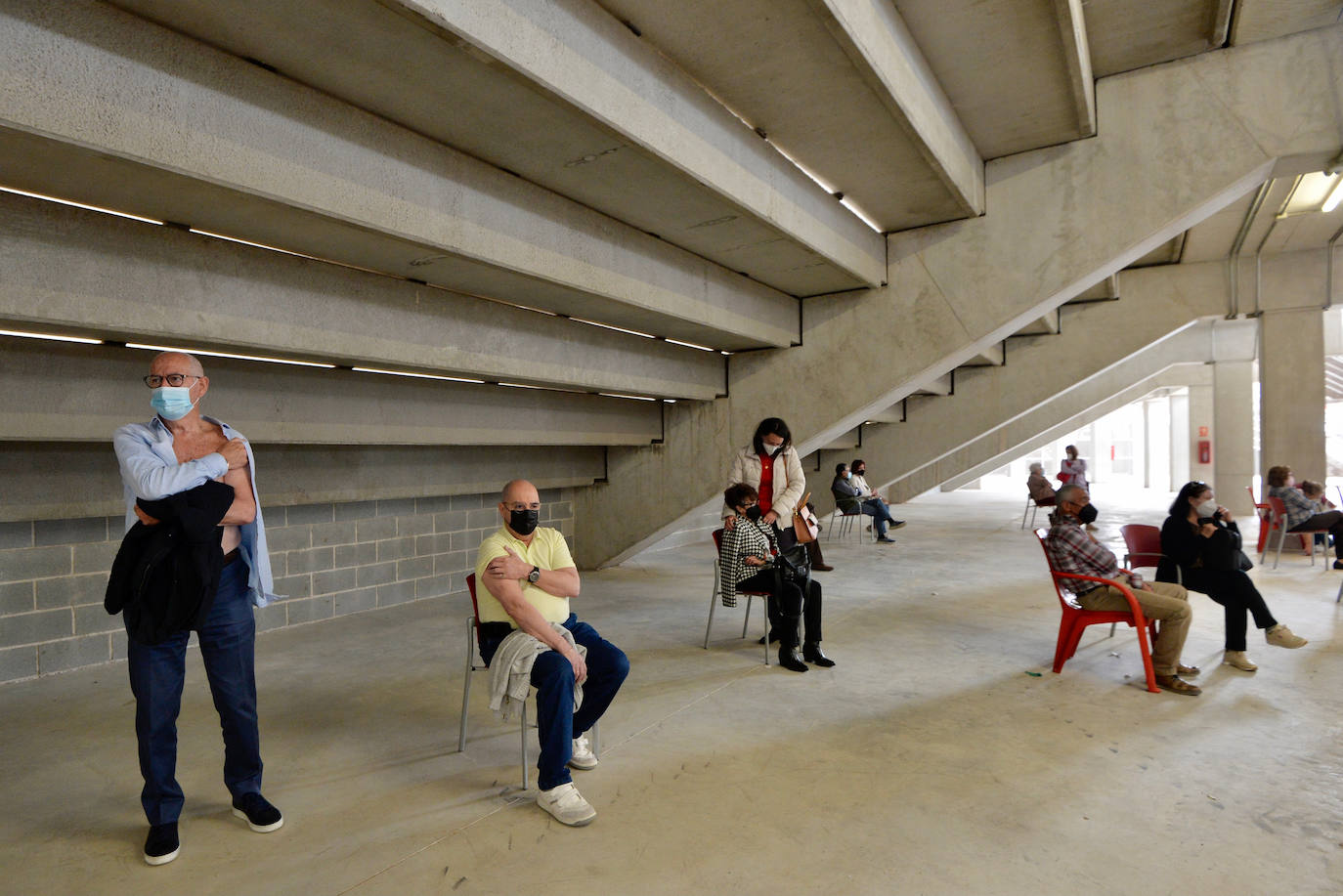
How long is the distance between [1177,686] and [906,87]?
3.46 meters

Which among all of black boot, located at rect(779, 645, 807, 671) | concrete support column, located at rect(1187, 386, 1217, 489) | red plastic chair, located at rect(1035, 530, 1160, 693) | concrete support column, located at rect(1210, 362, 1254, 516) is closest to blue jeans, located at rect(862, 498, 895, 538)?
red plastic chair, located at rect(1035, 530, 1160, 693)

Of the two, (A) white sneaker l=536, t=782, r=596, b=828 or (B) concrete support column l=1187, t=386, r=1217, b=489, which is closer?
(A) white sneaker l=536, t=782, r=596, b=828

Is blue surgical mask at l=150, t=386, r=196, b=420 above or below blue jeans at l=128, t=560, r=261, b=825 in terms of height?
above

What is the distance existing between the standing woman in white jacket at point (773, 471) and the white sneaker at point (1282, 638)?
290cm

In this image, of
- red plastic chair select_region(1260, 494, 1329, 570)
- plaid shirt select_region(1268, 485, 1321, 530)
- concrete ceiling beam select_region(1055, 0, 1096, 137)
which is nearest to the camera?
concrete ceiling beam select_region(1055, 0, 1096, 137)

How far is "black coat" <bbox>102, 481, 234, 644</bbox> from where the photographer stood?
2277 mm

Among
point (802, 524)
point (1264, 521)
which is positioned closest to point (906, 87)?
point (802, 524)

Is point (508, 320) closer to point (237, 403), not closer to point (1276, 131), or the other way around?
point (237, 403)

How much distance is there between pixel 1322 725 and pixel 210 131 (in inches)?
210

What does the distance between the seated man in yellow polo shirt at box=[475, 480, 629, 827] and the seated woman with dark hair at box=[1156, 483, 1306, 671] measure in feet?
11.6

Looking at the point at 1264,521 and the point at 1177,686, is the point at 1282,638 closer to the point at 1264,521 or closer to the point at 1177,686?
the point at 1177,686

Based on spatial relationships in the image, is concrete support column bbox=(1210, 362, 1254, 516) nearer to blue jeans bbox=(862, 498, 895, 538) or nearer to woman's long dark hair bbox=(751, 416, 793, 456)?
blue jeans bbox=(862, 498, 895, 538)

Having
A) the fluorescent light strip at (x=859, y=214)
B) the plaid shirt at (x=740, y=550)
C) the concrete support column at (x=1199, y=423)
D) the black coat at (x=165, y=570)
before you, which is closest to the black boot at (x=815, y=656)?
the plaid shirt at (x=740, y=550)

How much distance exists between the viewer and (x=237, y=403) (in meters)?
4.25
